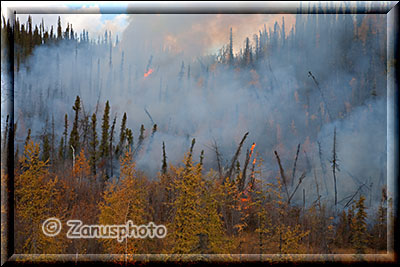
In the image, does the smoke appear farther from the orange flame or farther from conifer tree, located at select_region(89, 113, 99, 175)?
conifer tree, located at select_region(89, 113, 99, 175)

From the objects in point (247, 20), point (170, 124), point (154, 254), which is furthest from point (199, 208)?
point (247, 20)

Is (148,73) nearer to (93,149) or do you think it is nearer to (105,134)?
(105,134)

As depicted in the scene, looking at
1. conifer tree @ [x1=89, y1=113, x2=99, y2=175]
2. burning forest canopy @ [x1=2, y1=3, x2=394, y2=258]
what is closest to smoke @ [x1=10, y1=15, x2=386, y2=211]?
burning forest canopy @ [x1=2, y1=3, x2=394, y2=258]

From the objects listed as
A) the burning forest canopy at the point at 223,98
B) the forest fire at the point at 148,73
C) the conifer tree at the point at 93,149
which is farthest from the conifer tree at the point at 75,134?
the forest fire at the point at 148,73

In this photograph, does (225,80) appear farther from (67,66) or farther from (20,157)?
(20,157)

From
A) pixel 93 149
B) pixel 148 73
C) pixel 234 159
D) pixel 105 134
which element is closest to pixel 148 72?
pixel 148 73

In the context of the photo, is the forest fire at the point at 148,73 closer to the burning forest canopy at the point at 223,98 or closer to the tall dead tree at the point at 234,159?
the burning forest canopy at the point at 223,98
